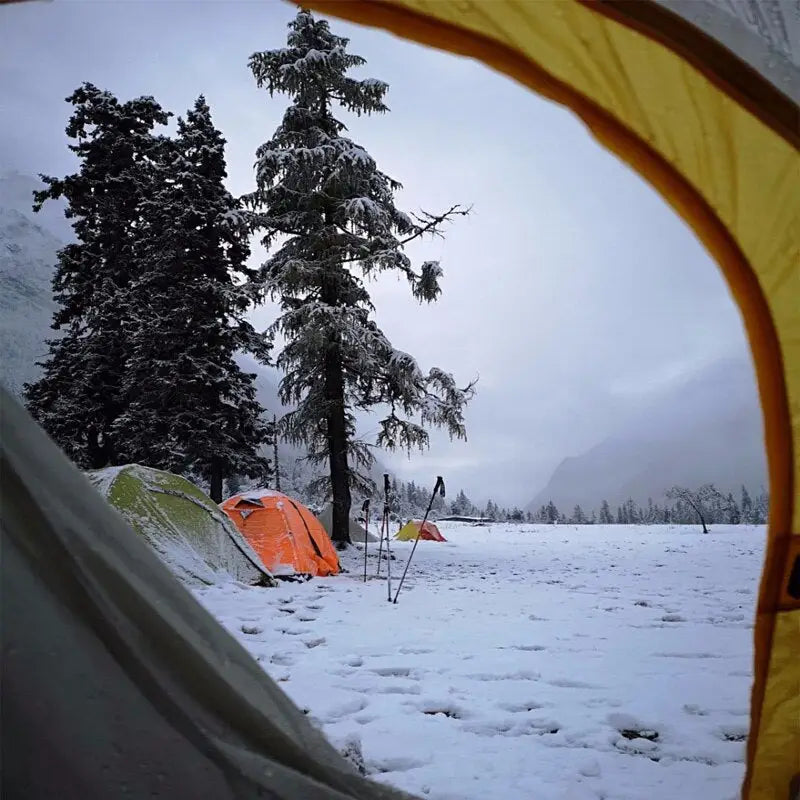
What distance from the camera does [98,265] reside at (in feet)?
41.9

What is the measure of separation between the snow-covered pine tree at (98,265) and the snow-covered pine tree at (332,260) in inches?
175

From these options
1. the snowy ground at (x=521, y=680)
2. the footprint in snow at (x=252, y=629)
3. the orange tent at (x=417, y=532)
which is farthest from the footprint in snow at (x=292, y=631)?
the orange tent at (x=417, y=532)

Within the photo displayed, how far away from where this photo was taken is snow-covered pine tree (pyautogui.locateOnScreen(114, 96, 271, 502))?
1052 centimetres

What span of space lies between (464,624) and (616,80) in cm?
378

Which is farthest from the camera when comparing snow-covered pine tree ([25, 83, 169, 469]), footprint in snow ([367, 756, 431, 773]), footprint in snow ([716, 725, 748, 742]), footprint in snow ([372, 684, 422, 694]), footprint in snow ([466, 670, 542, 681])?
snow-covered pine tree ([25, 83, 169, 469])

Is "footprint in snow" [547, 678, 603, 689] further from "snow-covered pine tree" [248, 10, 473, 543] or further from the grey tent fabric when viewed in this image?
"snow-covered pine tree" [248, 10, 473, 543]

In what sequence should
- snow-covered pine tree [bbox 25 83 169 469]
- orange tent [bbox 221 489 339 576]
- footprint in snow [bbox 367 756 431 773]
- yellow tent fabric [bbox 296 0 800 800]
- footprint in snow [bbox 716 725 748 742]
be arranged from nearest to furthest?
yellow tent fabric [bbox 296 0 800 800] → footprint in snow [bbox 367 756 431 773] → footprint in snow [bbox 716 725 748 742] → orange tent [bbox 221 489 339 576] → snow-covered pine tree [bbox 25 83 169 469]

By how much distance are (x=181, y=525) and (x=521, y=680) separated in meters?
3.69

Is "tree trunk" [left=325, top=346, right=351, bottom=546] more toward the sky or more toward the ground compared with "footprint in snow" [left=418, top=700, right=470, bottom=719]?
more toward the sky

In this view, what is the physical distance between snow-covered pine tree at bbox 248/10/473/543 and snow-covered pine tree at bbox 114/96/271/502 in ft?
4.53

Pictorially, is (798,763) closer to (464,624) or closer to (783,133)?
(783,133)

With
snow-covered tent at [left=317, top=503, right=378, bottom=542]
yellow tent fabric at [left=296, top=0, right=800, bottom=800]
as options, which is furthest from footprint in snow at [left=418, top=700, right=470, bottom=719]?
snow-covered tent at [left=317, top=503, right=378, bottom=542]

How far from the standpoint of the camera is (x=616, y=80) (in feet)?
4.57

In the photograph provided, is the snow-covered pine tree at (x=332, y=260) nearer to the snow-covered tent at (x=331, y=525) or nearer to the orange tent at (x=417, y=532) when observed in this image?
the snow-covered tent at (x=331, y=525)
